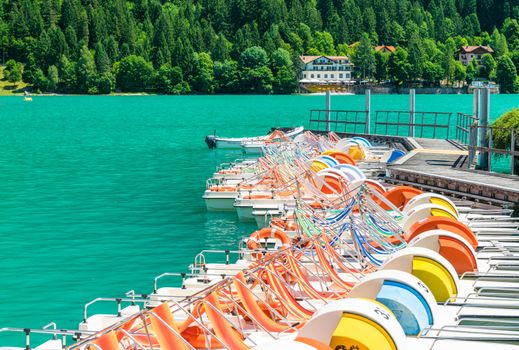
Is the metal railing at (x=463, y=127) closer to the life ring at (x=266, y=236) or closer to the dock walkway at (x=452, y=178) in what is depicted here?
the dock walkway at (x=452, y=178)

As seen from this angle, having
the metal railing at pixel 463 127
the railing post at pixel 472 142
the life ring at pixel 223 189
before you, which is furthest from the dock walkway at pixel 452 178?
the life ring at pixel 223 189

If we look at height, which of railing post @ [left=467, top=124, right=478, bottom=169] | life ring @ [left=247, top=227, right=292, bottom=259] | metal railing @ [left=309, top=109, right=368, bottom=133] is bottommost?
metal railing @ [left=309, top=109, right=368, bottom=133]

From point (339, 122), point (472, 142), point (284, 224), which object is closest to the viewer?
point (284, 224)

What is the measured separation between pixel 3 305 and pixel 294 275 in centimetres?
738

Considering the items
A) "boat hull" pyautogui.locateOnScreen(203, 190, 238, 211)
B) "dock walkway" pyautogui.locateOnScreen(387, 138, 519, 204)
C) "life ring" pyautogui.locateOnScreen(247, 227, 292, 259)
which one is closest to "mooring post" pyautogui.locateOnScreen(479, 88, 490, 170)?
"dock walkway" pyautogui.locateOnScreen(387, 138, 519, 204)

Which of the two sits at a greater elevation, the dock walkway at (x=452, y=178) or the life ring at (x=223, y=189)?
the dock walkway at (x=452, y=178)

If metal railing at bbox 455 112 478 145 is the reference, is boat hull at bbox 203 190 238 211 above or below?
below

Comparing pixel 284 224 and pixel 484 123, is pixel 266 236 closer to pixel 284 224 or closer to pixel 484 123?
pixel 284 224

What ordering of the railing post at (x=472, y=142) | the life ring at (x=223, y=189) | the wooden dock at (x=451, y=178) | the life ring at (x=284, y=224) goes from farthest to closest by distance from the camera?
1. the life ring at (x=223, y=189)
2. the railing post at (x=472, y=142)
3. the wooden dock at (x=451, y=178)
4. the life ring at (x=284, y=224)

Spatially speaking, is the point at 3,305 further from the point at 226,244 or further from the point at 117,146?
the point at 117,146

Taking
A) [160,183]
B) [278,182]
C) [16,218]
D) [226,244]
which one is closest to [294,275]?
[226,244]

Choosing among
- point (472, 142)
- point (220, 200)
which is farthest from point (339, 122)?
point (472, 142)

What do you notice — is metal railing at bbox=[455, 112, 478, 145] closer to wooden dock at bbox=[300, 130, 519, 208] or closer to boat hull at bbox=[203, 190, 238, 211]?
wooden dock at bbox=[300, 130, 519, 208]

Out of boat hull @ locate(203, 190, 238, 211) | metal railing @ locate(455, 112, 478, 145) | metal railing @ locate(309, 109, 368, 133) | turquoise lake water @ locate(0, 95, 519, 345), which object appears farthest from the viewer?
metal railing @ locate(309, 109, 368, 133)
